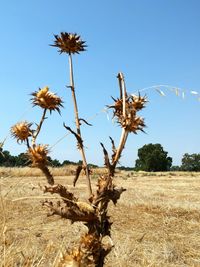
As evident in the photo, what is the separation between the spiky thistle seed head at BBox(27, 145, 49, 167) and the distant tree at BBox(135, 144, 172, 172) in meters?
67.4

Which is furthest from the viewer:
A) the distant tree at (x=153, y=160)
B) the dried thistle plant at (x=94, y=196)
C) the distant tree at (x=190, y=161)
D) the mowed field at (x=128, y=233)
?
the distant tree at (x=190, y=161)

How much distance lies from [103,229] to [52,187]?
183mm

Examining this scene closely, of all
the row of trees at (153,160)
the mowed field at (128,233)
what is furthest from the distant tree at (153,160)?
the mowed field at (128,233)

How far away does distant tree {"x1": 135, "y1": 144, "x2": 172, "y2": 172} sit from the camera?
68.7 m

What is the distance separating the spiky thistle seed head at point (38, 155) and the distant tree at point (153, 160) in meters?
67.4

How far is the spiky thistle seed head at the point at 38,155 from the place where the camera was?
47.6 inches

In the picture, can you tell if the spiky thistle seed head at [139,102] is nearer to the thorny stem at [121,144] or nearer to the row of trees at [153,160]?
the thorny stem at [121,144]

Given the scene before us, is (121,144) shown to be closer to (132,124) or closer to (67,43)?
(132,124)

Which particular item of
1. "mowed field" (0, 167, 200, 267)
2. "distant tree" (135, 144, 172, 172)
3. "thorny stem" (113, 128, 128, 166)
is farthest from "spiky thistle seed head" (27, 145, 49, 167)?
"distant tree" (135, 144, 172, 172)

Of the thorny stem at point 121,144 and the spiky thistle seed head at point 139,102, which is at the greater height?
the spiky thistle seed head at point 139,102

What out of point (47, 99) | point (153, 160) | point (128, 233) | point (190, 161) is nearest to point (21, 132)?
point (47, 99)

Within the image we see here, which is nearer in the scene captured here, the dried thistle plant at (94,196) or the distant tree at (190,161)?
the dried thistle plant at (94,196)

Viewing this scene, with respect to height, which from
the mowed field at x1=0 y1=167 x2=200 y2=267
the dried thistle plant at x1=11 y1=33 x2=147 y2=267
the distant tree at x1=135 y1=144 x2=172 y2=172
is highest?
the distant tree at x1=135 y1=144 x2=172 y2=172

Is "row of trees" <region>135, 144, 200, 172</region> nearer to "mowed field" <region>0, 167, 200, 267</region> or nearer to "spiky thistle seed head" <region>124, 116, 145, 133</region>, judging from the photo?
"mowed field" <region>0, 167, 200, 267</region>
